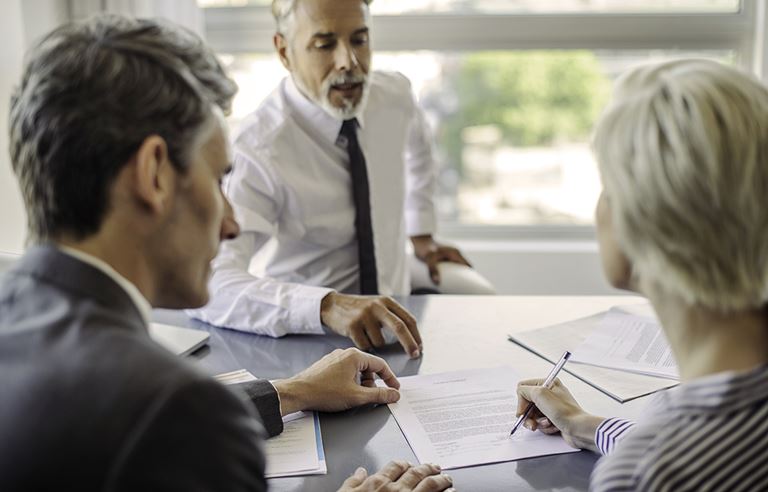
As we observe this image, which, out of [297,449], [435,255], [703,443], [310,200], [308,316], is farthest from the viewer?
[435,255]

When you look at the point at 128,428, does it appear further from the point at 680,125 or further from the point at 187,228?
the point at 680,125

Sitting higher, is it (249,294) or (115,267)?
(115,267)

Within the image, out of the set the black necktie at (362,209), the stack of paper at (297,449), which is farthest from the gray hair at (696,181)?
the black necktie at (362,209)

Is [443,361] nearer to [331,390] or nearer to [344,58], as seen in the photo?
[331,390]

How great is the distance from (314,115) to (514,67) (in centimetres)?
121

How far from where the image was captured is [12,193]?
2426 mm

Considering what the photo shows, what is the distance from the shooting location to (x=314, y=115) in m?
2.25

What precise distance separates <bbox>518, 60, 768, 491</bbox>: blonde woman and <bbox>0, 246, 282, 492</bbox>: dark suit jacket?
1.32ft

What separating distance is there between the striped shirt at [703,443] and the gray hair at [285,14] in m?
1.71

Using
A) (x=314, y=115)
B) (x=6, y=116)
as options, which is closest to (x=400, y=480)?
(x=314, y=115)

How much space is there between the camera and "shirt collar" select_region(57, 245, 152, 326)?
83cm

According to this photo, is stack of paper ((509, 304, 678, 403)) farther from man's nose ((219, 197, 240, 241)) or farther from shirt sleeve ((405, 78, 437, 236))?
shirt sleeve ((405, 78, 437, 236))

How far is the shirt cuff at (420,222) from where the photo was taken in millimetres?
2605

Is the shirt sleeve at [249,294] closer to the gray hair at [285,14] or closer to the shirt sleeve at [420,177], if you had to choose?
the gray hair at [285,14]
